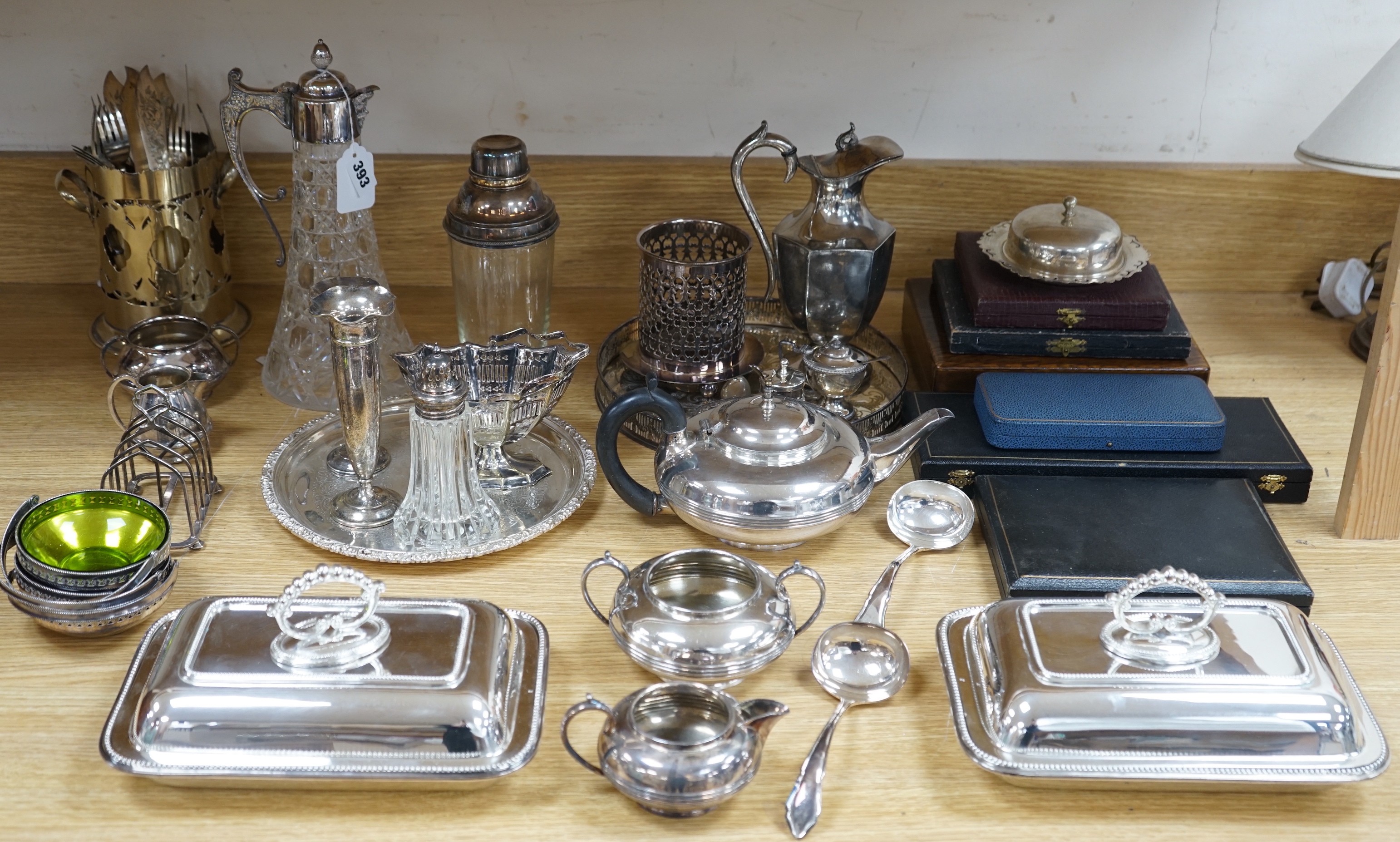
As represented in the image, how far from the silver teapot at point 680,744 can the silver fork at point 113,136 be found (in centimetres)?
80

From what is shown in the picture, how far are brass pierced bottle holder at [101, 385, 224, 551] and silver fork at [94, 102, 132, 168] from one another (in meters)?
0.28

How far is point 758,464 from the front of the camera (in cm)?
98

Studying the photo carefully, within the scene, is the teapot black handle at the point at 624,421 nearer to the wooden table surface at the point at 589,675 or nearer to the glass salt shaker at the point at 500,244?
the wooden table surface at the point at 589,675

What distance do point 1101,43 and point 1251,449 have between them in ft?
1.59

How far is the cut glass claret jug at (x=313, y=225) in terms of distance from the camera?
3.56 ft

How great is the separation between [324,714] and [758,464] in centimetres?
38

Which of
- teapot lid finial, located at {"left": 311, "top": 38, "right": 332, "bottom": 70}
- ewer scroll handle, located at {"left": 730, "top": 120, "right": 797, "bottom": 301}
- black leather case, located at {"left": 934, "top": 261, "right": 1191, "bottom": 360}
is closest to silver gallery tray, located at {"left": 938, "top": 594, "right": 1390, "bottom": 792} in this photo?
black leather case, located at {"left": 934, "top": 261, "right": 1191, "bottom": 360}

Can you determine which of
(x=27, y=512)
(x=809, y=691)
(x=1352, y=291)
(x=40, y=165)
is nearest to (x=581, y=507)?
(x=809, y=691)

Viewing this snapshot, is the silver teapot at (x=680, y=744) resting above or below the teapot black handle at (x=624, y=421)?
below

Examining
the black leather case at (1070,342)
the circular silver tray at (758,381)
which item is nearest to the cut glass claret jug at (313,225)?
the circular silver tray at (758,381)

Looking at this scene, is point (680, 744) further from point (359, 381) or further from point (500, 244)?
point (500, 244)

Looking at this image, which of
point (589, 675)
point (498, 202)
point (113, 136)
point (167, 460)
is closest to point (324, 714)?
point (589, 675)

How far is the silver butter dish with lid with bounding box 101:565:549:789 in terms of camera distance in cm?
77

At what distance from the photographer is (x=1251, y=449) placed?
109 cm
